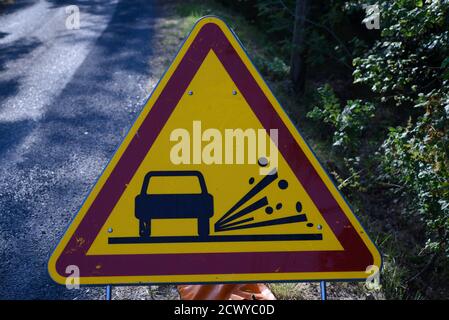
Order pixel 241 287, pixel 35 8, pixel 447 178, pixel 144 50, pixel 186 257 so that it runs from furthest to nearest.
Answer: pixel 35 8 → pixel 144 50 → pixel 447 178 → pixel 241 287 → pixel 186 257

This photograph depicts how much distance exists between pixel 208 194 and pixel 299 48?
6.22 metres

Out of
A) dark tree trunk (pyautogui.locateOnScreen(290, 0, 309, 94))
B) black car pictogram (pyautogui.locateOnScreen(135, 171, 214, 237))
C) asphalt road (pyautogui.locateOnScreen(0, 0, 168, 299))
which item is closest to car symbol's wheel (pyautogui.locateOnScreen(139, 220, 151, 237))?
black car pictogram (pyautogui.locateOnScreen(135, 171, 214, 237))

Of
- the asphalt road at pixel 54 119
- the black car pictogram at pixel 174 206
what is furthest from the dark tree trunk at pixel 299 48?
the black car pictogram at pixel 174 206

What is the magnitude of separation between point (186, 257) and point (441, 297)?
8.63ft

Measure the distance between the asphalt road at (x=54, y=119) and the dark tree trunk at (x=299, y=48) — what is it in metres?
2.34

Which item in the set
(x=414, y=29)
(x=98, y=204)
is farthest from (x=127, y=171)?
(x=414, y=29)

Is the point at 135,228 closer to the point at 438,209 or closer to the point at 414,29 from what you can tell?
the point at 438,209

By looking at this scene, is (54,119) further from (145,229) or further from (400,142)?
(145,229)

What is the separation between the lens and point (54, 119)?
5441mm

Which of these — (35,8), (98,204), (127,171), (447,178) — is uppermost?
(127,171)

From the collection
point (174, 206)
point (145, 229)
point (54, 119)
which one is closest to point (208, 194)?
point (174, 206)

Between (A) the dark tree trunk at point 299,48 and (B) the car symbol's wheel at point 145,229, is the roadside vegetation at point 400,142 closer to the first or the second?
(A) the dark tree trunk at point 299,48

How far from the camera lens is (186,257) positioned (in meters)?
1.69

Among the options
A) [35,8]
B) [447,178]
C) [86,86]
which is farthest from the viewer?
[35,8]
